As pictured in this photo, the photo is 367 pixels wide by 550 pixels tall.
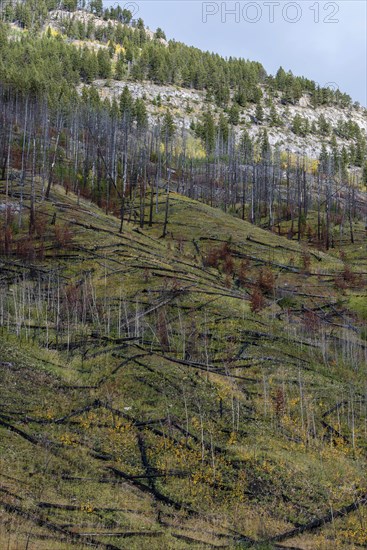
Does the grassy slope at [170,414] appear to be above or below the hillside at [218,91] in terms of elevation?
below

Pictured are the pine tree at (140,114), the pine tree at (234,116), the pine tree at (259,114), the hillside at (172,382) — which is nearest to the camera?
the hillside at (172,382)

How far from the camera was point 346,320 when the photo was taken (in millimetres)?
29953

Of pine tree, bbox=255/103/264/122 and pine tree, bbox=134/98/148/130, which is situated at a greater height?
pine tree, bbox=255/103/264/122

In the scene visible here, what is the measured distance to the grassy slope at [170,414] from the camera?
1195 cm

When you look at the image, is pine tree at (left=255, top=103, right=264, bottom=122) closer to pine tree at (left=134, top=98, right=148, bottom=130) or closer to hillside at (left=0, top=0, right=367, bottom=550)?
pine tree at (left=134, top=98, right=148, bottom=130)

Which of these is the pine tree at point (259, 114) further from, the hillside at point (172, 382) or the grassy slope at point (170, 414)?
the grassy slope at point (170, 414)

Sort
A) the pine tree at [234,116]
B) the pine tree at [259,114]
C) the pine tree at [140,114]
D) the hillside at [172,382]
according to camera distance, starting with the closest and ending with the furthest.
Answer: the hillside at [172,382], the pine tree at [140,114], the pine tree at [234,116], the pine tree at [259,114]

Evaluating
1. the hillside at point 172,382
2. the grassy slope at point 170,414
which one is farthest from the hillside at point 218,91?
the grassy slope at point 170,414

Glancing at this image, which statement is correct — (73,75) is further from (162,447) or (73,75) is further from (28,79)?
(162,447)

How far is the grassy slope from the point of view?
1195 centimetres

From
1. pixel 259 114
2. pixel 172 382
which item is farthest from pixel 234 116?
pixel 172 382

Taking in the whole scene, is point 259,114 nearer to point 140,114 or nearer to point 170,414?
point 140,114

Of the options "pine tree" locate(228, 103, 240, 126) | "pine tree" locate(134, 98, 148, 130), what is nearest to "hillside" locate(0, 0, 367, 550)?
"pine tree" locate(134, 98, 148, 130)

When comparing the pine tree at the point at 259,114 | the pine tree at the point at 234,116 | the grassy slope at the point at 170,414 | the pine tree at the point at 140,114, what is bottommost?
the grassy slope at the point at 170,414
